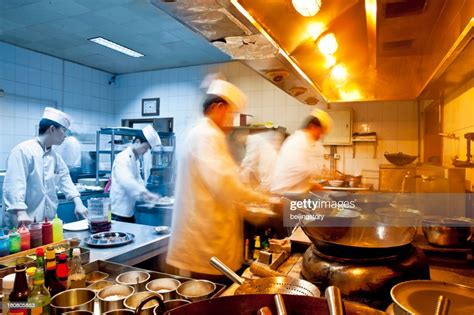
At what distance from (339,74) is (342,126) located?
1846 mm

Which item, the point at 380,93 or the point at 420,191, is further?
the point at 380,93

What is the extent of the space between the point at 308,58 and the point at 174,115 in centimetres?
388

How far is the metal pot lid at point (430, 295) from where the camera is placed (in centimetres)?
78

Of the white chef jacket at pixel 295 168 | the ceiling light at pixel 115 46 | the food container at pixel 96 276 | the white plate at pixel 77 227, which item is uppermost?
the ceiling light at pixel 115 46

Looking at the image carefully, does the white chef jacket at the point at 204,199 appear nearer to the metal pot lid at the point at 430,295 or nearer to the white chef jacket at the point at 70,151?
the metal pot lid at the point at 430,295

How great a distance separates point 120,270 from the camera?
142 centimetres

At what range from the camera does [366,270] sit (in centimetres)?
91

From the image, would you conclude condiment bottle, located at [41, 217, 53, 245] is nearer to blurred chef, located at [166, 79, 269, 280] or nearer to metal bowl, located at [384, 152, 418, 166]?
blurred chef, located at [166, 79, 269, 280]

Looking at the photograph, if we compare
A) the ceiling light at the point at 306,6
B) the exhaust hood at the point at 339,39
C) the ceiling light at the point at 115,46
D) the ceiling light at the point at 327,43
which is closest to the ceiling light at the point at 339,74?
the exhaust hood at the point at 339,39

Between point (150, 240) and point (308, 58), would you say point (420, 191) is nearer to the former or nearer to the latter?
point (308, 58)

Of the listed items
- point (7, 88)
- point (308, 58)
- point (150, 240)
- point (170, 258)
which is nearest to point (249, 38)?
point (308, 58)

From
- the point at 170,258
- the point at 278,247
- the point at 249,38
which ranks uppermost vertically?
the point at 249,38

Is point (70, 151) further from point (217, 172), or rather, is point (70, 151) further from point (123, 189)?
point (217, 172)

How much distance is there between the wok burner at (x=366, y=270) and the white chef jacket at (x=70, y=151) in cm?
456
